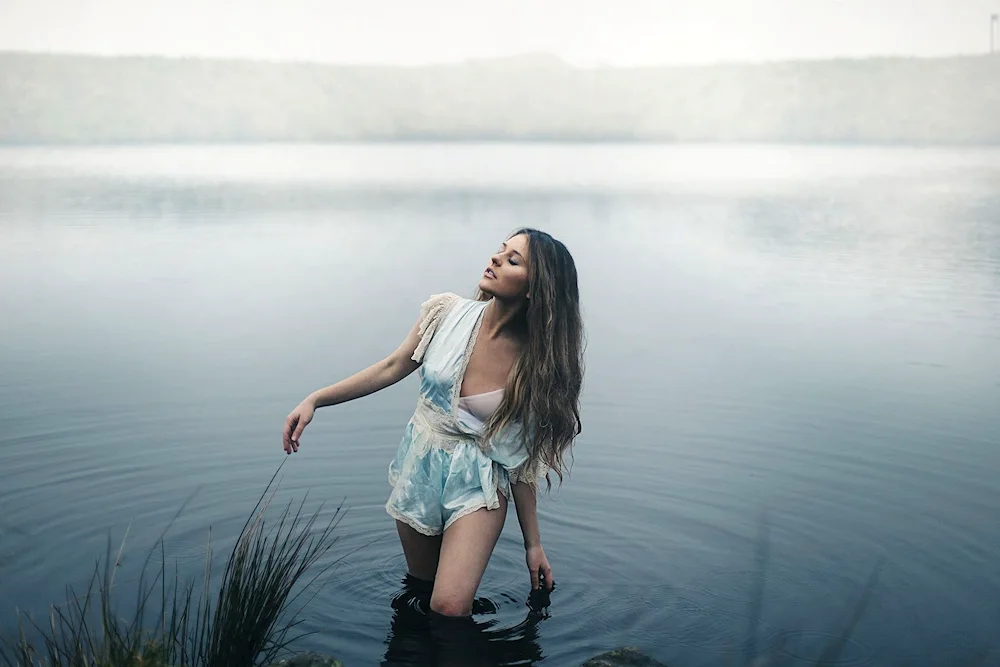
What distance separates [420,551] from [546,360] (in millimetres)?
598

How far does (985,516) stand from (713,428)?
128cm

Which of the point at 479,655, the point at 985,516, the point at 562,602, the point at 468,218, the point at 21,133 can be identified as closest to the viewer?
the point at 479,655

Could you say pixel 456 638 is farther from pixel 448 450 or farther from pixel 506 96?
pixel 506 96

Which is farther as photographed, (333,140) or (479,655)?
(333,140)

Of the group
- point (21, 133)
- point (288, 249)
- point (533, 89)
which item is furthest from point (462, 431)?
point (21, 133)

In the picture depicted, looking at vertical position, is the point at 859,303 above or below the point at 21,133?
below

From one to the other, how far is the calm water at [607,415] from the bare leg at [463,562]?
12 cm

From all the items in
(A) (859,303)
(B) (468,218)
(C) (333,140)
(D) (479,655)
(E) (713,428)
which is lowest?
(D) (479,655)

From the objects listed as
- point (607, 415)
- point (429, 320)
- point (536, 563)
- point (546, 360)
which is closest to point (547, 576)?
point (536, 563)

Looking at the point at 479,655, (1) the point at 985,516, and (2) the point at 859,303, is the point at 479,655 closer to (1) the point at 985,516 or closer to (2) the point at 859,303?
(1) the point at 985,516

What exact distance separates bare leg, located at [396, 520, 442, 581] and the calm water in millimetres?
117

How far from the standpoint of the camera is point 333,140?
33500 millimetres

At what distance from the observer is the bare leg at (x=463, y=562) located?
290 centimetres

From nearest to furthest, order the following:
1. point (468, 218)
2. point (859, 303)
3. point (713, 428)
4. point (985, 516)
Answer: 1. point (985, 516)
2. point (713, 428)
3. point (859, 303)
4. point (468, 218)
